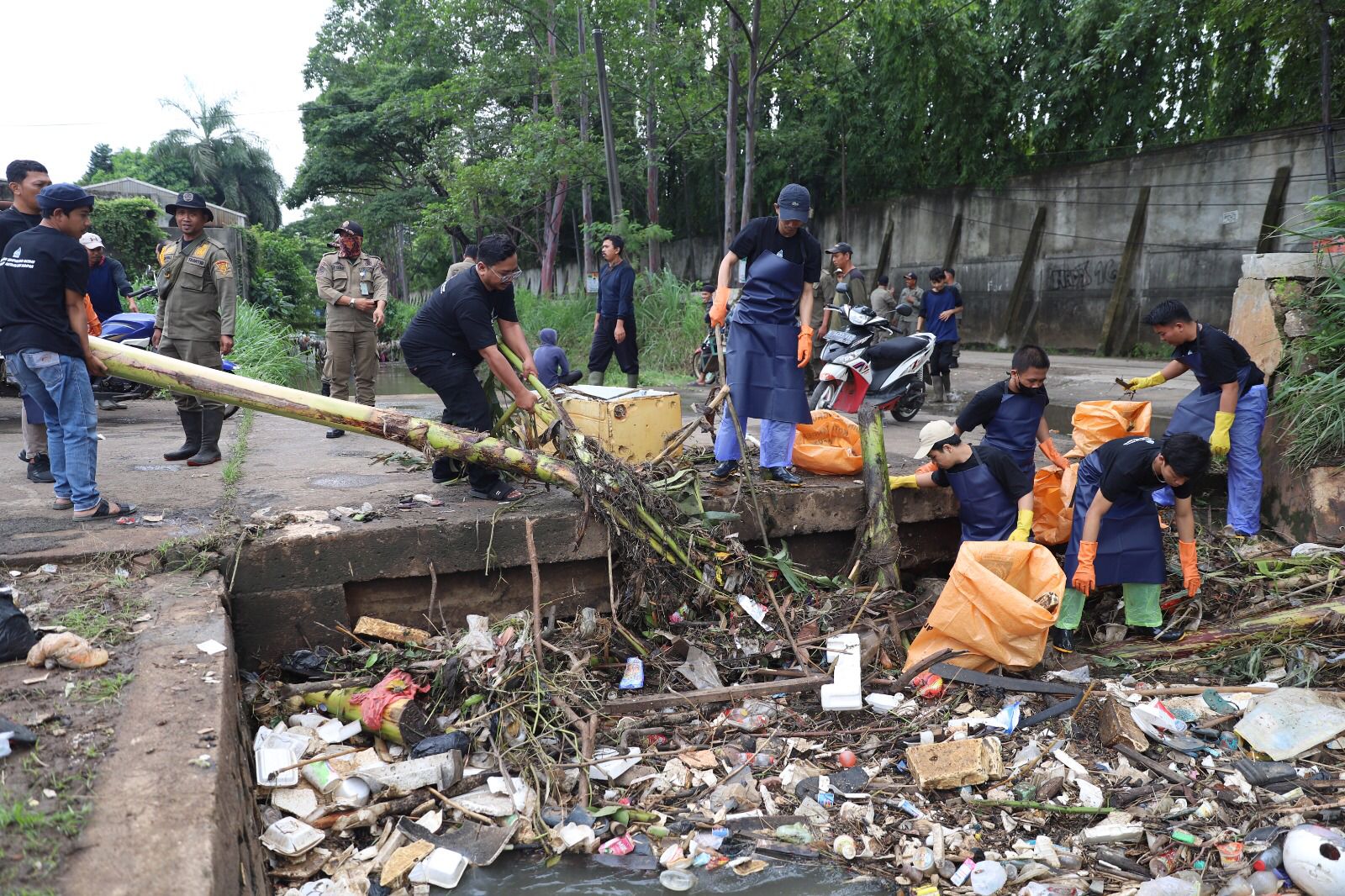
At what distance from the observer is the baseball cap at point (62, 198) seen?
3.57 meters

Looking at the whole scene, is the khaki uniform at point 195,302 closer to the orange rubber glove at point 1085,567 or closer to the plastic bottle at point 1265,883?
the orange rubber glove at point 1085,567

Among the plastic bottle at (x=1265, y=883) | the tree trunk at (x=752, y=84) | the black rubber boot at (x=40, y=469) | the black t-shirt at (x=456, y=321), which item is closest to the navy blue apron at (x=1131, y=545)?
the plastic bottle at (x=1265, y=883)

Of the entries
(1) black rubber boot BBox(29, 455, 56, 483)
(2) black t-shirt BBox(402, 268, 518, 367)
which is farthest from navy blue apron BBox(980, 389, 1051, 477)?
(1) black rubber boot BBox(29, 455, 56, 483)

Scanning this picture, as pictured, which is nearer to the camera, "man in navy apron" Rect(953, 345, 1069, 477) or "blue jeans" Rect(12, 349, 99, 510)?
"blue jeans" Rect(12, 349, 99, 510)

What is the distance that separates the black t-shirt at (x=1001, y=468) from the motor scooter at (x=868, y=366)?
188cm

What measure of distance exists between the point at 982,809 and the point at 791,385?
2191mm

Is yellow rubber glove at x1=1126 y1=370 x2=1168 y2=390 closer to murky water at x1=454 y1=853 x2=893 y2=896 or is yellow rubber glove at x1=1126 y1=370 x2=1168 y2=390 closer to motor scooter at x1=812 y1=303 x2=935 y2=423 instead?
motor scooter at x1=812 y1=303 x2=935 y2=423

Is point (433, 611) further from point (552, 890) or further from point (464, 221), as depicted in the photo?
point (464, 221)

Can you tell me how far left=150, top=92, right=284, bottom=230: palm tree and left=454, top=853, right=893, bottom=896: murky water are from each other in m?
34.9

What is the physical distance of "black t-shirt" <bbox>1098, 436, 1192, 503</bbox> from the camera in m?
3.74

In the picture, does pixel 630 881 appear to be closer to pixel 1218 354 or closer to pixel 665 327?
pixel 1218 354

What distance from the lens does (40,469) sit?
4457 mm

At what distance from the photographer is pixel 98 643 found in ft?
8.59

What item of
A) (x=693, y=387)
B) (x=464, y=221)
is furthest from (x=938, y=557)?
(x=464, y=221)
